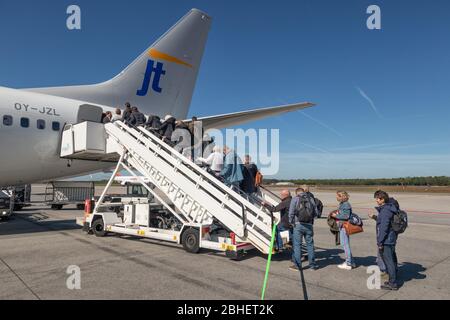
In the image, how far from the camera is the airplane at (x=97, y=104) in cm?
1068

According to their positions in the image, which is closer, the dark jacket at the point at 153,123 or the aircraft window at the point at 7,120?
the aircraft window at the point at 7,120

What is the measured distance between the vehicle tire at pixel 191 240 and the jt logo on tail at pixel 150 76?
359 inches

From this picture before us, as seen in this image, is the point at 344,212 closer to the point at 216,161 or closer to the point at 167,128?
the point at 216,161

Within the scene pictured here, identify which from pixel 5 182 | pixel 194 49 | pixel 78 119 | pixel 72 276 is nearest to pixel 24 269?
pixel 72 276

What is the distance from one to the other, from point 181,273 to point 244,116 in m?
7.79

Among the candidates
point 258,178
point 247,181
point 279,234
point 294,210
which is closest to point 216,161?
point 247,181

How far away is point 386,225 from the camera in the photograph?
6.02 metres

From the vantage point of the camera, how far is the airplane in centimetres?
1068

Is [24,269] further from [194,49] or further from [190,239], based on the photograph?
[194,49]

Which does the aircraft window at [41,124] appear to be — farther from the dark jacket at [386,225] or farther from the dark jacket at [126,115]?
the dark jacket at [386,225]

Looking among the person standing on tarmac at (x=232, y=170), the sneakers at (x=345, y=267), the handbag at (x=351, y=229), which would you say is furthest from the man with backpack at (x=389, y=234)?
the person standing on tarmac at (x=232, y=170)

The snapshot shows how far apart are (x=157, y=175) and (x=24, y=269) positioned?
4.00 m
